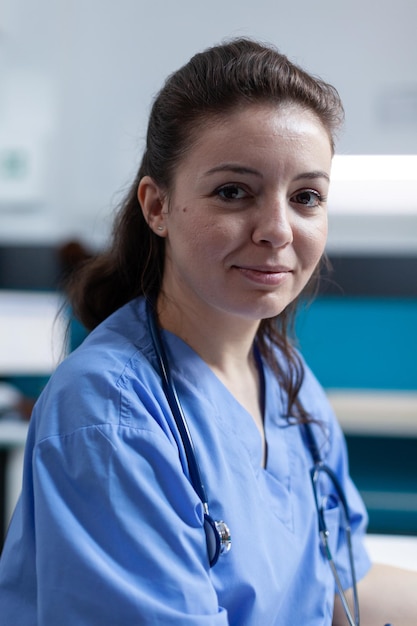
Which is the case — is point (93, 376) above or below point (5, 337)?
above

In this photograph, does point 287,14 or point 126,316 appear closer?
point 126,316

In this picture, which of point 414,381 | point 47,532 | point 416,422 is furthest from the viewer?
point 414,381

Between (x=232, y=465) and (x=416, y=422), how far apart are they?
3.78ft

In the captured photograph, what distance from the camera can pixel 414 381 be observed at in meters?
2.11

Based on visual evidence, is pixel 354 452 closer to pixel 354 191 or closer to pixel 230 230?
pixel 354 191

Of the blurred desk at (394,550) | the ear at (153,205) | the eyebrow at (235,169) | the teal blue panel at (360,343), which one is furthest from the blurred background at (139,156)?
the eyebrow at (235,169)

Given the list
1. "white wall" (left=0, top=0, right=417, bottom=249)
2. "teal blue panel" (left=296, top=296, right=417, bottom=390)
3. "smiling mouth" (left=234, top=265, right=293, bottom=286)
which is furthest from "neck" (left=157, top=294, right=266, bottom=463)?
"white wall" (left=0, top=0, right=417, bottom=249)

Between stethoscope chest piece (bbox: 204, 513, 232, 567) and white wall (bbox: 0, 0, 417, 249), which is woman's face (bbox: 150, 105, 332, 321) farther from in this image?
white wall (bbox: 0, 0, 417, 249)

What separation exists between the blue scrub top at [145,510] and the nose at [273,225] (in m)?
0.19

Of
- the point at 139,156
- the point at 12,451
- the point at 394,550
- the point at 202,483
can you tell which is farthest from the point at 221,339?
the point at 139,156

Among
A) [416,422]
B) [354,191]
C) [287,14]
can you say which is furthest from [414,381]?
[287,14]

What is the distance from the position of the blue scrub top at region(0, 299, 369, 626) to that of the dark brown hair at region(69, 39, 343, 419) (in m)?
0.10

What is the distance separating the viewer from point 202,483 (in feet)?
2.85

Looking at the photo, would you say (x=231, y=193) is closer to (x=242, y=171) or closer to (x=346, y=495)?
(x=242, y=171)
